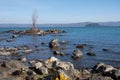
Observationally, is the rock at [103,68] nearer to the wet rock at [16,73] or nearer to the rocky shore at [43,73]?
the rocky shore at [43,73]

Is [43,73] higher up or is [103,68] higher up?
[43,73]

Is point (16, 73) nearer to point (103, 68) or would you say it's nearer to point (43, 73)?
point (43, 73)

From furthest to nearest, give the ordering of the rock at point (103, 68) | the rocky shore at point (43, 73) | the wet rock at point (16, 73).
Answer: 1. the rock at point (103, 68)
2. the wet rock at point (16, 73)
3. the rocky shore at point (43, 73)

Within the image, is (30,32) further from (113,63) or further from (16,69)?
(16,69)

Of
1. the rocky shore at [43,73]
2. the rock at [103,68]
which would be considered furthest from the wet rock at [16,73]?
the rock at [103,68]

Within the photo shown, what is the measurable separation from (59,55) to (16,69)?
68.0ft

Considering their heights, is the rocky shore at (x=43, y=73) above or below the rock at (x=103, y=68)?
above

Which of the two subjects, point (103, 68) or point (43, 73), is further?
point (103, 68)

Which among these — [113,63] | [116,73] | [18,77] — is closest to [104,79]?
[116,73]

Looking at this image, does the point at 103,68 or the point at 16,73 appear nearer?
the point at 16,73

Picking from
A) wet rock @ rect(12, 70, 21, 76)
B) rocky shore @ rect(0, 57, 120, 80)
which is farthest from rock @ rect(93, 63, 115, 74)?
wet rock @ rect(12, 70, 21, 76)

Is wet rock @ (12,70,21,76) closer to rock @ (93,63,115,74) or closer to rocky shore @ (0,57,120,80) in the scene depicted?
rocky shore @ (0,57,120,80)

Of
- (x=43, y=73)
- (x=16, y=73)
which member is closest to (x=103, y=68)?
(x=43, y=73)

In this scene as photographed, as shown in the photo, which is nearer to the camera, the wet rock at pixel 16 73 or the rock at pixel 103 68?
the wet rock at pixel 16 73
